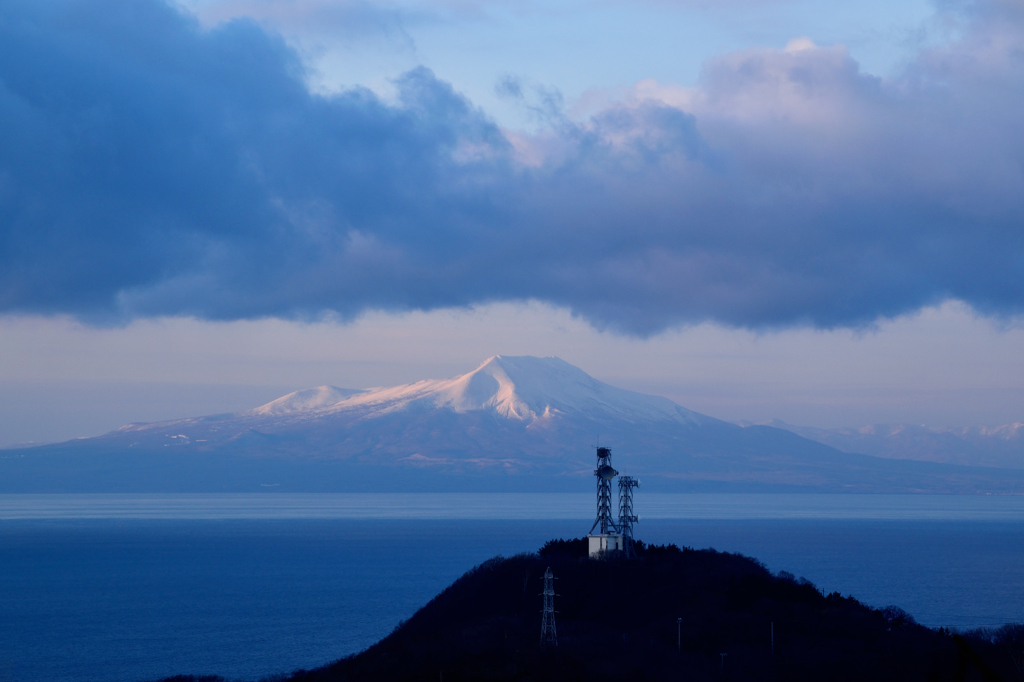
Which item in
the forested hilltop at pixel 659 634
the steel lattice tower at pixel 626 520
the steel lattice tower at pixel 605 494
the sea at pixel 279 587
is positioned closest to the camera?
the forested hilltop at pixel 659 634

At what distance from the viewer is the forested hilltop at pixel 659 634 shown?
148 feet

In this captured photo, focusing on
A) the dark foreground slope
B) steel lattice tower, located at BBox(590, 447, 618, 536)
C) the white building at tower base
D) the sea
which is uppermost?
steel lattice tower, located at BBox(590, 447, 618, 536)

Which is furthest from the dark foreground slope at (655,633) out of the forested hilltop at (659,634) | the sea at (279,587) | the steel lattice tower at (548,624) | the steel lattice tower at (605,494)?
the sea at (279,587)

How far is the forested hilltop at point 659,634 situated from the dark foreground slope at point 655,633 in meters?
0.10

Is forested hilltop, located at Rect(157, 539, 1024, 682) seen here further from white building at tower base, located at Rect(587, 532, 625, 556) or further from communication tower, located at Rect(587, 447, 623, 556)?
communication tower, located at Rect(587, 447, 623, 556)

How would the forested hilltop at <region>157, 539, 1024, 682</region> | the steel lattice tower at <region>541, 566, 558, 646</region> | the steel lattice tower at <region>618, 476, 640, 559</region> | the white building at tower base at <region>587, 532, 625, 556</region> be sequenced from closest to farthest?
the forested hilltop at <region>157, 539, 1024, 682</region>
the steel lattice tower at <region>541, 566, 558, 646</region>
the white building at tower base at <region>587, 532, 625, 556</region>
the steel lattice tower at <region>618, 476, 640, 559</region>

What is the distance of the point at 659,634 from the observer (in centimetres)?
5278

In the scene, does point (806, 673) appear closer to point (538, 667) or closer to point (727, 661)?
point (727, 661)

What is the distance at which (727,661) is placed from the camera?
156 feet

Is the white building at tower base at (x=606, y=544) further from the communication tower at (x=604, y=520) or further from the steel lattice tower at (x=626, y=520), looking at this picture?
the steel lattice tower at (x=626, y=520)

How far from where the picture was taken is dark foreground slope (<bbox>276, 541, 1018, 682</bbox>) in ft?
148

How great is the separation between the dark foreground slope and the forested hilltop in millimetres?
100

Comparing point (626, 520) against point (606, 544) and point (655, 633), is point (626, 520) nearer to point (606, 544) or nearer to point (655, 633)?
point (606, 544)

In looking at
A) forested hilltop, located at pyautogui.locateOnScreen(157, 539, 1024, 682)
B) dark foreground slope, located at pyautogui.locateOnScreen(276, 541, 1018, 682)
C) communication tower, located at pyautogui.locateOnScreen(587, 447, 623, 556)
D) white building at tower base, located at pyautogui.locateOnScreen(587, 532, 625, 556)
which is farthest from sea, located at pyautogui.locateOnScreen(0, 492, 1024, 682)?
communication tower, located at pyautogui.locateOnScreen(587, 447, 623, 556)
